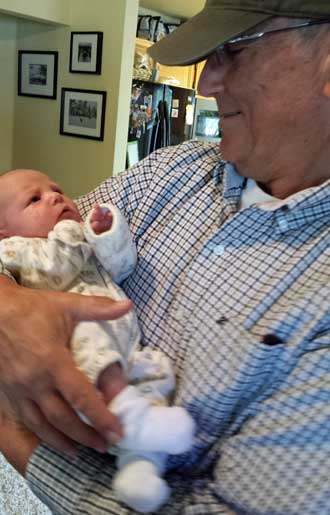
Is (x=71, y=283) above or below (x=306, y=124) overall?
below

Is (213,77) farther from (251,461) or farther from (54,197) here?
(251,461)

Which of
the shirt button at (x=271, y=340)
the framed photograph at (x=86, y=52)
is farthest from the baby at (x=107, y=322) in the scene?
the framed photograph at (x=86, y=52)

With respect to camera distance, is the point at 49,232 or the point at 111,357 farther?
the point at 49,232

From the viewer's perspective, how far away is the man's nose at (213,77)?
3.24 ft

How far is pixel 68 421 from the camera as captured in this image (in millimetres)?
769

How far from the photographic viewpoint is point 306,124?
93cm

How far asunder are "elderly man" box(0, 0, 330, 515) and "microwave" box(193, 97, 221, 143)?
4.48 meters

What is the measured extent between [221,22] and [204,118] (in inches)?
187

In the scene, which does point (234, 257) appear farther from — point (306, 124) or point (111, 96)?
point (111, 96)

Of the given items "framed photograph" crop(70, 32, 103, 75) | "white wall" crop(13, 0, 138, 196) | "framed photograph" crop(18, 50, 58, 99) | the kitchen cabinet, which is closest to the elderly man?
"white wall" crop(13, 0, 138, 196)

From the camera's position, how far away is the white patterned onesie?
0.91m

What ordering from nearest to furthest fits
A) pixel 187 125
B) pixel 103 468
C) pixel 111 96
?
pixel 103 468 < pixel 111 96 < pixel 187 125

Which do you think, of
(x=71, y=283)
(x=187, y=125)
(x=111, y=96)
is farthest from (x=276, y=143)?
(x=187, y=125)

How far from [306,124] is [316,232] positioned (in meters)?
0.23
